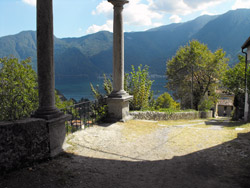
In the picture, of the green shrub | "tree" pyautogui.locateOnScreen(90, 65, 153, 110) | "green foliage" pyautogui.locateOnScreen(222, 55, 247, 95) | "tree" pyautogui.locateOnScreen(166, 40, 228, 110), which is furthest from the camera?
"tree" pyautogui.locateOnScreen(166, 40, 228, 110)

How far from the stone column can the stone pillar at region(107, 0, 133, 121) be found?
3167 millimetres

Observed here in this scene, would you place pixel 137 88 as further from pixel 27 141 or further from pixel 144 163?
pixel 27 141

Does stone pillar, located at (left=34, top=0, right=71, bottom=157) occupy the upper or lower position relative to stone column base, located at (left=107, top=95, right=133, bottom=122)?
upper

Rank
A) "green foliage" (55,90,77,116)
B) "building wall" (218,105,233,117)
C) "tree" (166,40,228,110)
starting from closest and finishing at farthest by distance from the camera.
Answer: "green foliage" (55,90,77,116)
"tree" (166,40,228,110)
"building wall" (218,105,233,117)

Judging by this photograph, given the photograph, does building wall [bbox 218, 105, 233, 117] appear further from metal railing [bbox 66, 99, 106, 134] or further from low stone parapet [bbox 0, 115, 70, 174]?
low stone parapet [bbox 0, 115, 70, 174]

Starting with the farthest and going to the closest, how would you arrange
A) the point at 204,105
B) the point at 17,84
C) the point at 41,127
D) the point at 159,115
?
the point at 204,105
the point at 159,115
the point at 17,84
the point at 41,127

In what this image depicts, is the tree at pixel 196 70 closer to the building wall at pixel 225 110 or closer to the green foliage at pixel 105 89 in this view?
the green foliage at pixel 105 89

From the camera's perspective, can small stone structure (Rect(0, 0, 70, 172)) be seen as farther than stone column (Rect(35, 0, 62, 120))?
No

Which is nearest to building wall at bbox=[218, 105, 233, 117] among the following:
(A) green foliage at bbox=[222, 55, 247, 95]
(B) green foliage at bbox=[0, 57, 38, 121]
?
(A) green foliage at bbox=[222, 55, 247, 95]

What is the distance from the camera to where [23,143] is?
3195mm

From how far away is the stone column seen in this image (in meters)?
3.74

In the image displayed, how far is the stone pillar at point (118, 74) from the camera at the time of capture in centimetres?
Result: 682

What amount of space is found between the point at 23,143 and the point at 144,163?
6.88 ft

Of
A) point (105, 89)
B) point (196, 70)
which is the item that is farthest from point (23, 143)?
point (196, 70)
